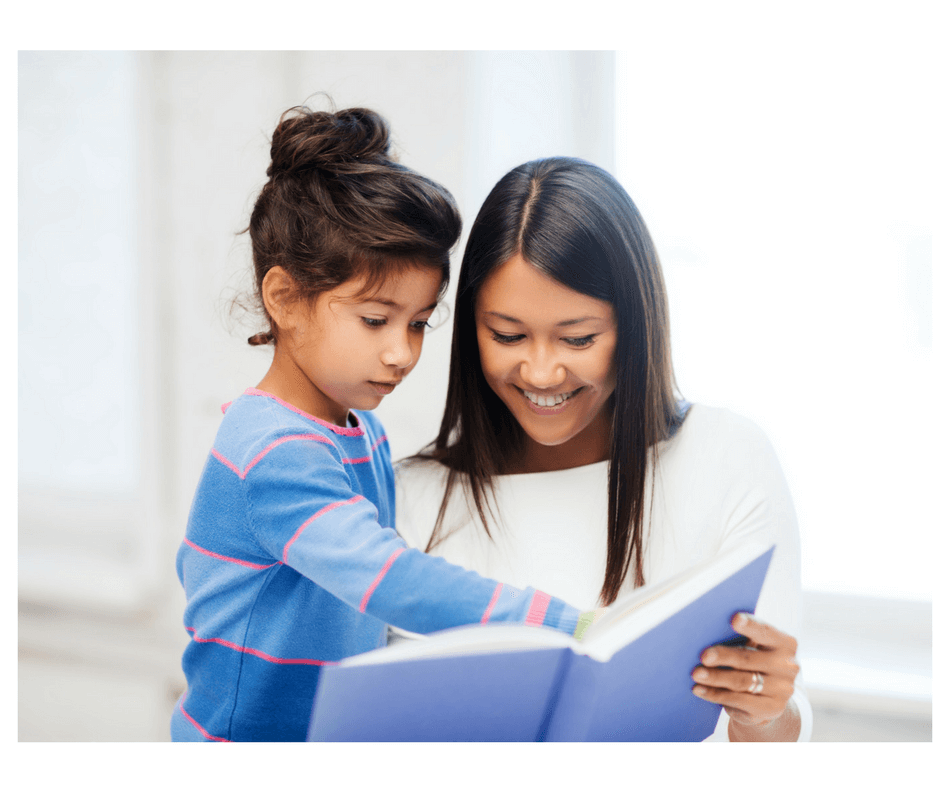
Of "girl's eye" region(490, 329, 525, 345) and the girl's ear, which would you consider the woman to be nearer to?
"girl's eye" region(490, 329, 525, 345)

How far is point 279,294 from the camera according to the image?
3.01 ft

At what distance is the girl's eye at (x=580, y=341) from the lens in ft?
3.10

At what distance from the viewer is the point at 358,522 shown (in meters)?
0.77

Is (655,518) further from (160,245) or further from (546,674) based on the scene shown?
(160,245)

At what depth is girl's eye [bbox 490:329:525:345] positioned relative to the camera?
0.96 m

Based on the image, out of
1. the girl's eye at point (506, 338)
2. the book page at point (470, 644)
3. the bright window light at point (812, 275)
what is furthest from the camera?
the bright window light at point (812, 275)

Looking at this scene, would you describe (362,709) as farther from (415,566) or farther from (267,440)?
(267,440)

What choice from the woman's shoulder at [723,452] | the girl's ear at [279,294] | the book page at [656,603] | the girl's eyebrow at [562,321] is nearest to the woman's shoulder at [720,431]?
the woman's shoulder at [723,452]

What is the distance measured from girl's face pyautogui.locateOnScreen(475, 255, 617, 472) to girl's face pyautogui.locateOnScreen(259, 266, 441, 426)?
0.10 metres

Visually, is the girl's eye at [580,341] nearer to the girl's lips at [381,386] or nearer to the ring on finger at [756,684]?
the girl's lips at [381,386]

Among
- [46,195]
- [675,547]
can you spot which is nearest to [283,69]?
[46,195]

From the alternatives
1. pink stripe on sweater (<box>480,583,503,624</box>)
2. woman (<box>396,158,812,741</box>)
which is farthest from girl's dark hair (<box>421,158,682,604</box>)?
pink stripe on sweater (<box>480,583,503,624</box>)

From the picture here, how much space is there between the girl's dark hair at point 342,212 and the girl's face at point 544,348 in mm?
88

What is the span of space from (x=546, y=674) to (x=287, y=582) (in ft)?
1.23
